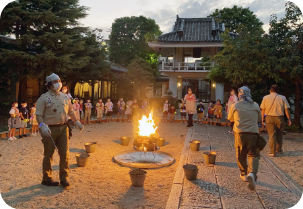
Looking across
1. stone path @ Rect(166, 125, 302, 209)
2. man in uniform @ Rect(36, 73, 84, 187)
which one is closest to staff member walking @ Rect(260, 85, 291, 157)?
stone path @ Rect(166, 125, 302, 209)

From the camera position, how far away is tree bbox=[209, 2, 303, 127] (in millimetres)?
10148

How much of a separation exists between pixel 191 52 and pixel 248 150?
20796 millimetres

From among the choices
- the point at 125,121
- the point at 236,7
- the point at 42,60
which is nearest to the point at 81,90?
the point at 125,121

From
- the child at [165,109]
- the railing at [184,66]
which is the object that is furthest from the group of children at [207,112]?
the railing at [184,66]

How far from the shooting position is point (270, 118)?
7039 millimetres

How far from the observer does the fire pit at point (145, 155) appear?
625 centimetres

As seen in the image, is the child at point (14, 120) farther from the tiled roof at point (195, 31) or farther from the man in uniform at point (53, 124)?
the tiled roof at point (195, 31)

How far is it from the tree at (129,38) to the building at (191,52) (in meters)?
11.3

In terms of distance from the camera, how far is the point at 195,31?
2419 cm

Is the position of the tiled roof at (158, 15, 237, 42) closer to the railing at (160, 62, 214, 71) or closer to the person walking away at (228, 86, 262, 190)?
the railing at (160, 62, 214, 71)

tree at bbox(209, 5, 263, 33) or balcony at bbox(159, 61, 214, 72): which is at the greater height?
tree at bbox(209, 5, 263, 33)

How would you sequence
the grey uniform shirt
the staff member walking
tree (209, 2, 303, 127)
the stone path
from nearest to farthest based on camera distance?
the stone path, the grey uniform shirt, the staff member walking, tree (209, 2, 303, 127)

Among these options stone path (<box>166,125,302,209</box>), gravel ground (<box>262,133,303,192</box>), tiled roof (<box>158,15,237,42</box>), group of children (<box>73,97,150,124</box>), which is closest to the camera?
stone path (<box>166,125,302,209</box>)

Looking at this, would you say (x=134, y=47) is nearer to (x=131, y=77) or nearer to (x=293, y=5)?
(x=131, y=77)
